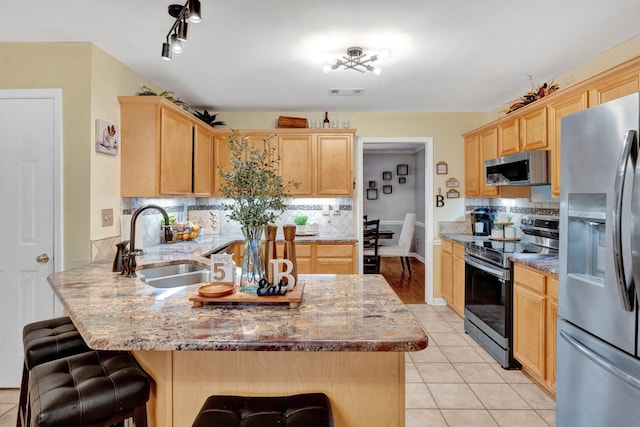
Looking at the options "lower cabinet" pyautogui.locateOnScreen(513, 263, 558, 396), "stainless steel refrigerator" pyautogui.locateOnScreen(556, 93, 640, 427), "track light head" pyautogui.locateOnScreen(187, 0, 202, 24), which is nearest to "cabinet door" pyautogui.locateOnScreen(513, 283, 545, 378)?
"lower cabinet" pyautogui.locateOnScreen(513, 263, 558, 396)

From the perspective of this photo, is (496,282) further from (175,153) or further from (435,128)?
(175,153)

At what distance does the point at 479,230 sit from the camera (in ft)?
13.7

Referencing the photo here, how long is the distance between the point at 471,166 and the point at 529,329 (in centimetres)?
231

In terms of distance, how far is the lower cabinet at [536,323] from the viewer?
2.36 metres

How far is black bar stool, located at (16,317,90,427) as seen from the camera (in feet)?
5.09

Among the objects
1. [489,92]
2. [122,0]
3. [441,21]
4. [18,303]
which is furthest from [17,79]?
[489,92]

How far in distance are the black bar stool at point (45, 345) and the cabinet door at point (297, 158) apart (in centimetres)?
295

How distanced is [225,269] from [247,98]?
9.42ft

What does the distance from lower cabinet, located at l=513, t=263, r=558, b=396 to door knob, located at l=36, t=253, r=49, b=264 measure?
11.5 ft

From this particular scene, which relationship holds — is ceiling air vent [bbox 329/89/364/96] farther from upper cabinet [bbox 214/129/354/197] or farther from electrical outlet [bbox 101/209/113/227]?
electrical outlet [bbox 101/209/113/227]

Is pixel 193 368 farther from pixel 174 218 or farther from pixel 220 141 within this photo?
pixel 220 141

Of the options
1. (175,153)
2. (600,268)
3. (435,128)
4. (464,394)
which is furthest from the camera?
(435,128)

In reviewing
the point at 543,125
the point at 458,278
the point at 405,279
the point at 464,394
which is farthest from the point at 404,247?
the point at 464,394

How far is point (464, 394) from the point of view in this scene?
98.7 inches
